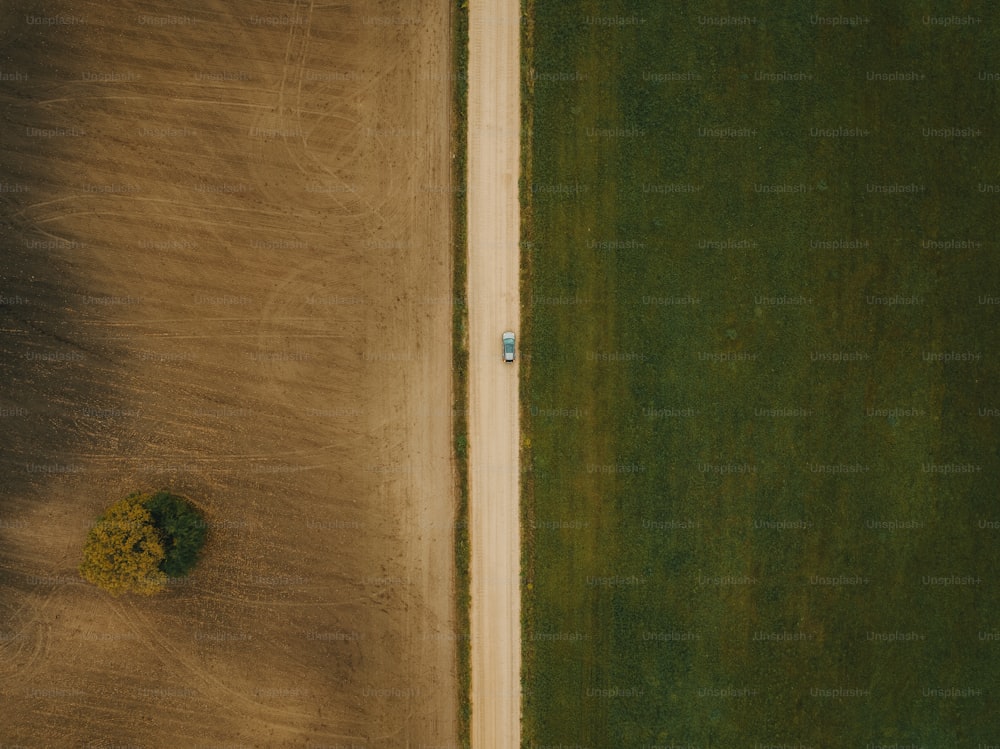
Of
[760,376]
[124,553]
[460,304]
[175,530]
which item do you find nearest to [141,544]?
[124,553]

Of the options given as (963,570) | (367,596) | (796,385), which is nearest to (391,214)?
(367,596)

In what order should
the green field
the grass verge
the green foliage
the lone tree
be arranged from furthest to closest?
the grass verge < the green field < the green foliage < the lone tree

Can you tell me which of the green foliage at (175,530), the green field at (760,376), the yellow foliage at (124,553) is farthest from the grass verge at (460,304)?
the yellow foliage at (124,553)

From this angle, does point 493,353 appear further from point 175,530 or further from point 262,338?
point 175,530

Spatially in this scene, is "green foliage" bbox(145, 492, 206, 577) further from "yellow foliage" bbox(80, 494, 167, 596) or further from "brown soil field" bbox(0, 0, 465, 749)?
"brown soil field" bbox(0, 0, 465, 749)

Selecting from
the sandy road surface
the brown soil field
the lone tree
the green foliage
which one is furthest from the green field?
the lone tree

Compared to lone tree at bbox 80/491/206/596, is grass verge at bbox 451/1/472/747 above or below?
above
